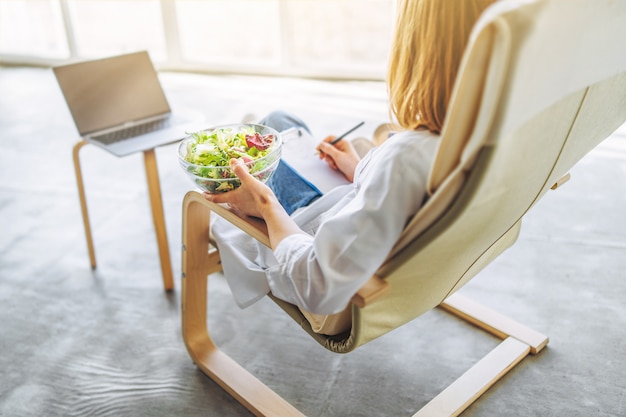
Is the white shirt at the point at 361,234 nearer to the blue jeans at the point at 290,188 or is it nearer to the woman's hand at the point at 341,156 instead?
the blue jeans at the point at 290,188

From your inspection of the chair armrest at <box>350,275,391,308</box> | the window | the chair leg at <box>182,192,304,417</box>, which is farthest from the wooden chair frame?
the window

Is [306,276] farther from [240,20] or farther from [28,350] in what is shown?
[240,20]

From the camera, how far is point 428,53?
1204 millimetres

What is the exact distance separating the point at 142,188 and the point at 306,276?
1941 millimetres

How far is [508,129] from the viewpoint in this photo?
106 cm

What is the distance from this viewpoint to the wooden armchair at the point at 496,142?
1004mm

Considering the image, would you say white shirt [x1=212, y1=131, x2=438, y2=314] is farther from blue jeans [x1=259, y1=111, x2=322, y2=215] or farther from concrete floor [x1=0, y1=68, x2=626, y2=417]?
concrete floor [x1=0, y1=68, x2=626, y2=417]

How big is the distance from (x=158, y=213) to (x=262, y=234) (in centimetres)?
87

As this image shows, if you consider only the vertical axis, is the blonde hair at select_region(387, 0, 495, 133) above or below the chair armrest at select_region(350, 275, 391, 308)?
above

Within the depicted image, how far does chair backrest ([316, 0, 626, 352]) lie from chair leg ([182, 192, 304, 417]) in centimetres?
39

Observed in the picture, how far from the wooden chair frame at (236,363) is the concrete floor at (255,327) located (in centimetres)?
4

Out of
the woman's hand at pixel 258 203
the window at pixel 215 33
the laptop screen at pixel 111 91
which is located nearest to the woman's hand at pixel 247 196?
the woman's hand at pixel 258 203

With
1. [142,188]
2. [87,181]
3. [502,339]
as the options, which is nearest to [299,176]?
[502,339]

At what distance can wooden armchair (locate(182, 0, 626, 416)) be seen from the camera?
1.00 metres
